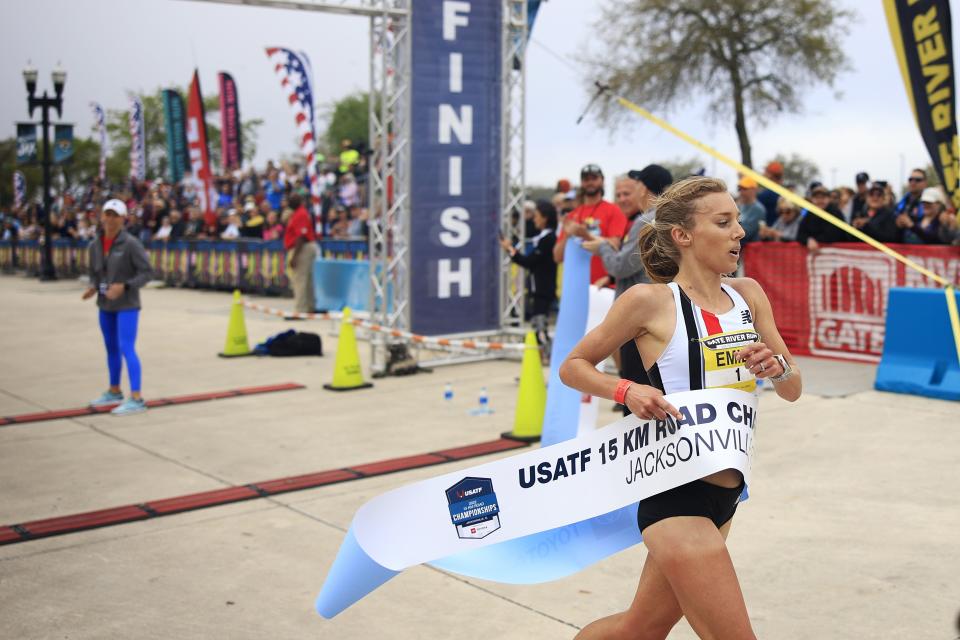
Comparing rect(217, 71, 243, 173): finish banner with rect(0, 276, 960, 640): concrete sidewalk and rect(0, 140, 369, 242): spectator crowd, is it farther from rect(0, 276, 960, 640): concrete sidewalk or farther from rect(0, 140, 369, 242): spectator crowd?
rect(0, 276, 960, 640): concrete sidewalk

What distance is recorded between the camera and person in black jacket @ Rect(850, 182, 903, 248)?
10.9 m

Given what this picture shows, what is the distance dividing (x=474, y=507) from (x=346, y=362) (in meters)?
7.05

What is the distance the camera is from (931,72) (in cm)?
802

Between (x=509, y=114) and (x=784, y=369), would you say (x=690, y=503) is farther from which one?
(x=509, y=114)

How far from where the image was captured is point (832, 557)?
4859 mm

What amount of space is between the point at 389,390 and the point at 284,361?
8.51ft

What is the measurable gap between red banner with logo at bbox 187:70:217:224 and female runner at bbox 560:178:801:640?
915 inches

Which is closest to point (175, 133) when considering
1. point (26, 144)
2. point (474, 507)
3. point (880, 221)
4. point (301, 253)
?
point (26, 144)

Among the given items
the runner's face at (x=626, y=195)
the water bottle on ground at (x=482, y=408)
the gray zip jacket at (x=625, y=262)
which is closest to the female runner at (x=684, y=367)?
the gray zip jacket at (x=625, y=262)

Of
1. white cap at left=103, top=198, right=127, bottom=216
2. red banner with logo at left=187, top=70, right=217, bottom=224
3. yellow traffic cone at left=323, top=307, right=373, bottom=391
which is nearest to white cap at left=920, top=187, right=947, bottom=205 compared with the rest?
yellow traffic cone at left=323, top=307, right=373, bottom=391

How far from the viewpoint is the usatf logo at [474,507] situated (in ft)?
10.2

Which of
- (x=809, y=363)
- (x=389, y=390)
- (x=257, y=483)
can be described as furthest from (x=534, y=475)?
(x=809, y=363)

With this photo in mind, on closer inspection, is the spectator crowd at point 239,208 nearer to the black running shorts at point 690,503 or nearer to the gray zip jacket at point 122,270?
the gray zip jacket at point 122,270

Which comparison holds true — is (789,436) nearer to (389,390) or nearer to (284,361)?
(389,390)
